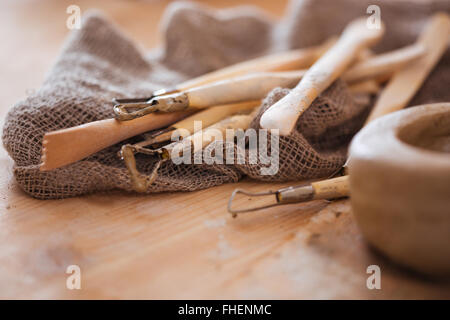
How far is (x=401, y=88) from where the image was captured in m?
0.75

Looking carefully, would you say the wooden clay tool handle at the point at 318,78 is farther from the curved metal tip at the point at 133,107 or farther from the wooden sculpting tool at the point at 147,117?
the curved metal tip at the point at 133,107

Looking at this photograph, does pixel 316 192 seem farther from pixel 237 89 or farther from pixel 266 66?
pixel 266 66

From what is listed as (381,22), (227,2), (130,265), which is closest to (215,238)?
(130,265)

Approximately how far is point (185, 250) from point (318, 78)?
11.5 inches

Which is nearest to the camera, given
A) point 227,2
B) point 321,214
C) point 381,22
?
point 321,214

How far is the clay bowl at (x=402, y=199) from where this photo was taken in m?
0.38

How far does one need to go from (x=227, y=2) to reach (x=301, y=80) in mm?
864

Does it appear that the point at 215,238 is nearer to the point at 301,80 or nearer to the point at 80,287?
the point at 80,287

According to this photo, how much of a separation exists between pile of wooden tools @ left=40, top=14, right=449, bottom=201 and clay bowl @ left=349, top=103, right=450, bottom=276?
98mm

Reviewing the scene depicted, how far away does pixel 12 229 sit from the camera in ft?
1.73

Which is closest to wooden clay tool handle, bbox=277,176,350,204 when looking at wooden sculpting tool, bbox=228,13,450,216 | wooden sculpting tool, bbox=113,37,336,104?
wooden sculpting tool, bbox=228,13,450,216

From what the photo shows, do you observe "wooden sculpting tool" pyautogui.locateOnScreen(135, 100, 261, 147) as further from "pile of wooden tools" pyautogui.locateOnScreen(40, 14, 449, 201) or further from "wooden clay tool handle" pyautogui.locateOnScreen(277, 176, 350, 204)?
"wooden clay tool handle" pyautogui.locateOnScreen(277, 176, 350, 204)
